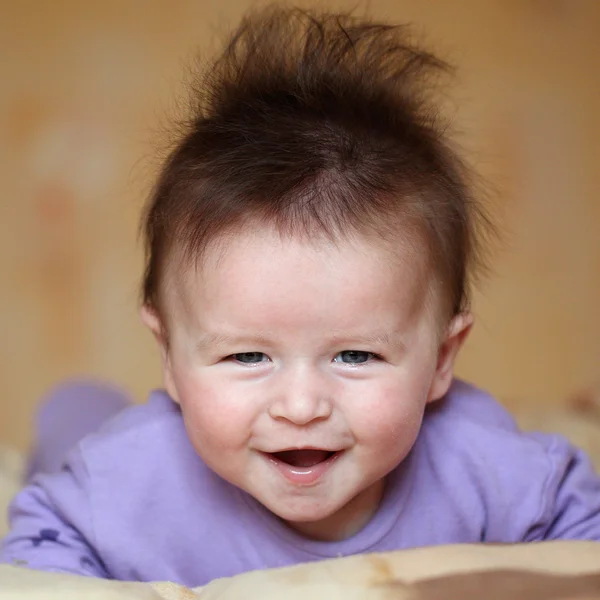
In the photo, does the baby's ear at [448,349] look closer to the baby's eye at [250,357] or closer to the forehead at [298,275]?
the forehead at [298,275]

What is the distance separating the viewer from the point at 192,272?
3.54ft

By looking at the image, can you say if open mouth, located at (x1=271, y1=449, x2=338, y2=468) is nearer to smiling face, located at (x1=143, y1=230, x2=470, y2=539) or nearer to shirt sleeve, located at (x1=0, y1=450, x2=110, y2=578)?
smiling face, located at (x1=143, y1=230, x2=470, y2=539)

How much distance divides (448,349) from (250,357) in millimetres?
281

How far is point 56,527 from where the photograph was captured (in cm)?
118

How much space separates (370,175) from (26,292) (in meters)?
1.33

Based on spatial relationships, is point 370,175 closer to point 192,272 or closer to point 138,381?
point 192,272

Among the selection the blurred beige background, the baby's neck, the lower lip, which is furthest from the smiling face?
the blurred beige background

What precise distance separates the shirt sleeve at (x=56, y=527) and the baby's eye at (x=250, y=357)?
299 mm

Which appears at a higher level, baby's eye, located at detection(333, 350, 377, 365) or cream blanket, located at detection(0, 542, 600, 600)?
baby's eye, located at detection(333, 350, 377, 365)

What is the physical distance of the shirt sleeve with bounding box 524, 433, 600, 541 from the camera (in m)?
1.26

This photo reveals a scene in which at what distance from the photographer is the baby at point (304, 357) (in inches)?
40.3

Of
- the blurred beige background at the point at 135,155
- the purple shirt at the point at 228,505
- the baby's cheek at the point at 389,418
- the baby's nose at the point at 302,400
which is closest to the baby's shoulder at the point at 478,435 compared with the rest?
the purple shirt at the point at 228,505

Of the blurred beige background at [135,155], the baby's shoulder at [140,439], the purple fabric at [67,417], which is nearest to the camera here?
the baby's shoulder at [140,439]

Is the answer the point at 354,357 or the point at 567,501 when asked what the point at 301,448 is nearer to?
the point at 354,357
